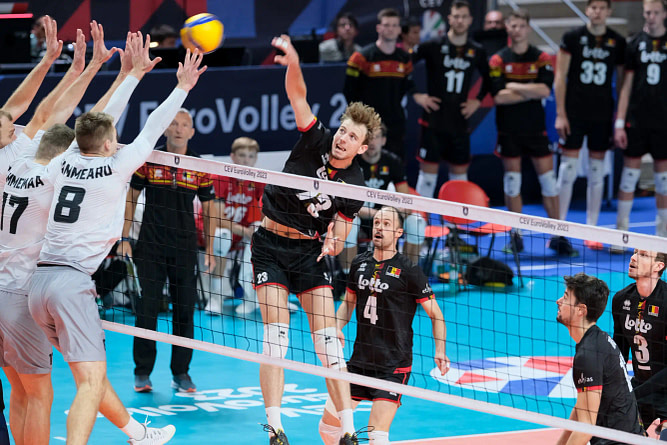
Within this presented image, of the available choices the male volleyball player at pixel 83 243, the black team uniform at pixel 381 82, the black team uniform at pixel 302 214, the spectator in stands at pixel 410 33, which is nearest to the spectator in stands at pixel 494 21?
the spectator in stands at pixel 410 33

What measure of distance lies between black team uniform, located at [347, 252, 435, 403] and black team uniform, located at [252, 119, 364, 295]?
→ 0.33 metres

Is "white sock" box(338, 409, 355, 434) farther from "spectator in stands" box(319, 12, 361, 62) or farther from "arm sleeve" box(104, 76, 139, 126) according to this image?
"spectator in stands" box(319, 12, 361, 62)

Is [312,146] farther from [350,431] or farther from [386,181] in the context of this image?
[386,181]

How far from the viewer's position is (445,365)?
7793 millimetres

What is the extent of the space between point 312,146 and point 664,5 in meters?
8.45

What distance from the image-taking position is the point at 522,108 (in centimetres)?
1505

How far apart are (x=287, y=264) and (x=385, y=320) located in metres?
0.81

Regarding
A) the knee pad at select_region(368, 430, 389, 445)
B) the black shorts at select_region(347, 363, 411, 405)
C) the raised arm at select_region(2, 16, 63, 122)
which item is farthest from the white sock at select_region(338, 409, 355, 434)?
the raised arm at select_region(2, 16, 63, 122)

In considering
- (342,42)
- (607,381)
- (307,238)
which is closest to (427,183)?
(342,42)

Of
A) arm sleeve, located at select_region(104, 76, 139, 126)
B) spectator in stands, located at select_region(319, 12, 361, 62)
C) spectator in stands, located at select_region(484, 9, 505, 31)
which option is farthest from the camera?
spectator in stands, located at select_region(484, 9, 505, 31)

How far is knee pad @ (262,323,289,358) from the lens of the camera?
25.7 ft

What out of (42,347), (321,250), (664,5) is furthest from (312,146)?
(664,5)

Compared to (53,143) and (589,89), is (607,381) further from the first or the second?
(589,89)

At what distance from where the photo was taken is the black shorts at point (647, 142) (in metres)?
15.1
